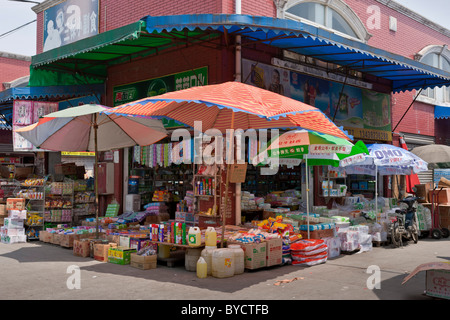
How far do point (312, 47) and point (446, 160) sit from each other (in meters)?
6.26

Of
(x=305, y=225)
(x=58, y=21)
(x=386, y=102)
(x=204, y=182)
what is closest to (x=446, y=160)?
(x=386, y=102)

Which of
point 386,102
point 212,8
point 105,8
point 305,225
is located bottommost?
point 305,225

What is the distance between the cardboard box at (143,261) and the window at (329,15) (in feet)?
27.9

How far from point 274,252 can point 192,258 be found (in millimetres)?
1601

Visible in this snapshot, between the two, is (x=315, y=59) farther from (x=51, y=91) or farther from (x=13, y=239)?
(x=13, y=239)

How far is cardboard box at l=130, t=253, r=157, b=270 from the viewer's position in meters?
8.45

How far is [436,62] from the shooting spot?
21.5 meters

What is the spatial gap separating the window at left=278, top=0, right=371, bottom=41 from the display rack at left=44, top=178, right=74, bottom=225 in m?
8.24

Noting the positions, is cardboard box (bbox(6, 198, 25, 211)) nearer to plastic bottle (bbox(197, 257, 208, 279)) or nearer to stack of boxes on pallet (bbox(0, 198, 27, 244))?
stack of boxes on pallet (bbox(0, 198, 27, 244))

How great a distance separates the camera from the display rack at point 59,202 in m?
13.1

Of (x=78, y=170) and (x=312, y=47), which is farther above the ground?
(x=312, y=47)

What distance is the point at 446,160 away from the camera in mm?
14648

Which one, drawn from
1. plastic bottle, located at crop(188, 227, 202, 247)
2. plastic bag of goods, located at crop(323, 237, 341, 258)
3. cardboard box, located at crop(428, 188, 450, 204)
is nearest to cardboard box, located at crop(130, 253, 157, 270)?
plastic bottle, located at crop(188, 227, 202, 247)

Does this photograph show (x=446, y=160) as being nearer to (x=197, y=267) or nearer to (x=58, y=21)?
(x=197, y=267)
